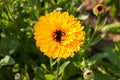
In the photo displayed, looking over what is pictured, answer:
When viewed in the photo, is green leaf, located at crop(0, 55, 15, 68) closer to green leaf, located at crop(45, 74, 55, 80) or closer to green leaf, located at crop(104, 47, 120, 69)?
green leaf, located at crop(45, 74, 55, 80)

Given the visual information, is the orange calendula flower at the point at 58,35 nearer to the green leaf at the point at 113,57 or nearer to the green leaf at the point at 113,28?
the green leaf at the point at 113,57

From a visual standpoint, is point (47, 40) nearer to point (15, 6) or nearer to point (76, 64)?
point (76, 64)

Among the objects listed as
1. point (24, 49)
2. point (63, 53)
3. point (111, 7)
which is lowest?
point (111, 7)

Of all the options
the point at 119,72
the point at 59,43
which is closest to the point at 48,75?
the point at 59,43

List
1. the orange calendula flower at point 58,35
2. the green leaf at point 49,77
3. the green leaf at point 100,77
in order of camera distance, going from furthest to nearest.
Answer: the green leaf at point 100,77
the green leaf at point 49,77
the orange calendula flower at point 58,35

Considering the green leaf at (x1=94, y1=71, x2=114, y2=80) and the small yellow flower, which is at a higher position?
the small yellow flower

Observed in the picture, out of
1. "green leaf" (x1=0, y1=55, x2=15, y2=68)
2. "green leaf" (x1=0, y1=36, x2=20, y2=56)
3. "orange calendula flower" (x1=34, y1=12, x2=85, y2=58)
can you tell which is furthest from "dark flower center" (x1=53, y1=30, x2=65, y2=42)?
"green leaf" (x1=0, y1=36, x2=20, y2=56)

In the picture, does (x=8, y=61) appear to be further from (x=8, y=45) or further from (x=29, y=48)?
(x=29, y=48)

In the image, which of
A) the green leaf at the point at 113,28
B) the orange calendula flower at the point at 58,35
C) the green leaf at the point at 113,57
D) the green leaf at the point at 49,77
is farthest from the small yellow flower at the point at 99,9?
the green leaf at the point at 113,28
